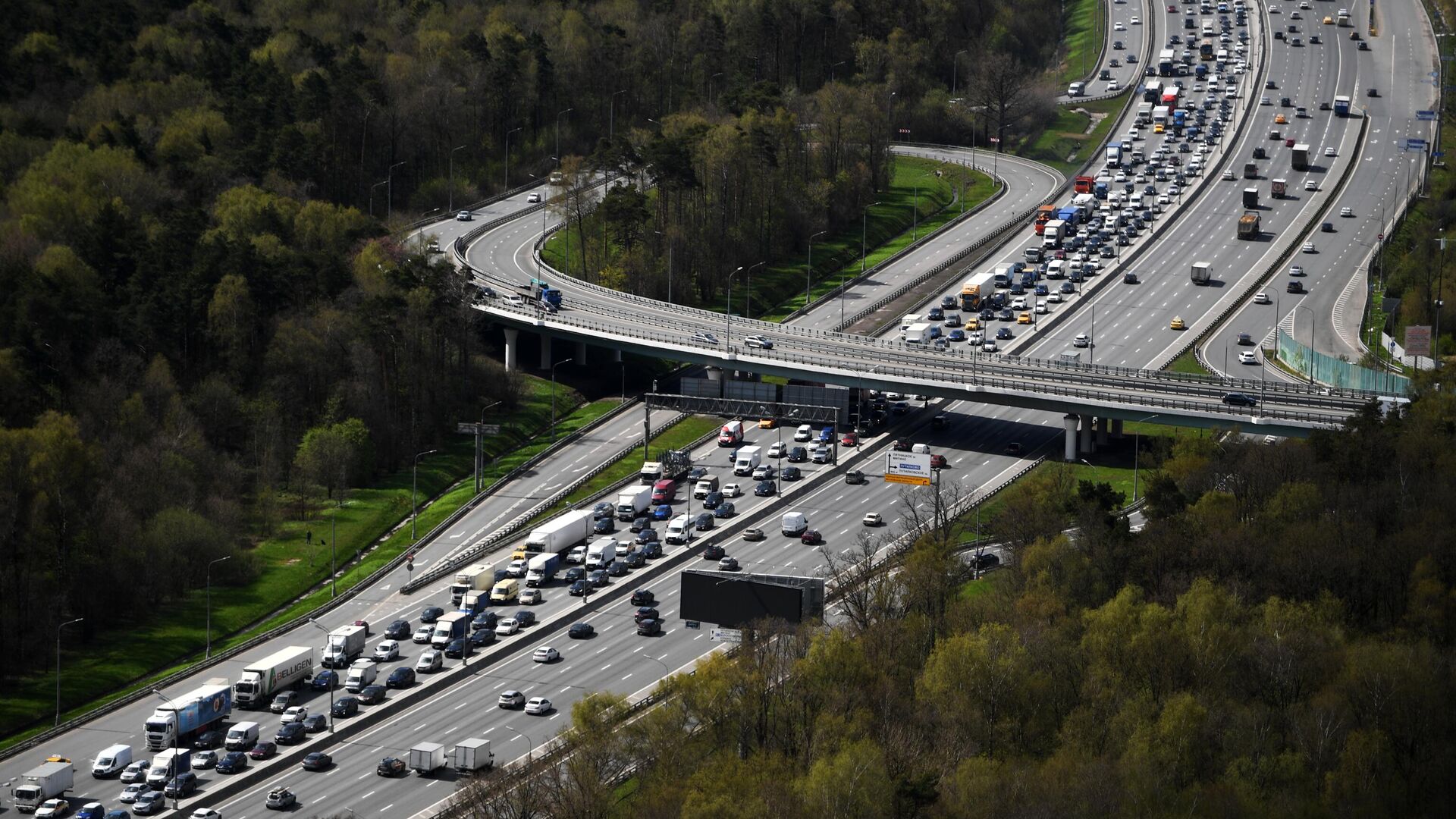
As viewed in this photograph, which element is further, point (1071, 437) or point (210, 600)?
point (1071, 437)

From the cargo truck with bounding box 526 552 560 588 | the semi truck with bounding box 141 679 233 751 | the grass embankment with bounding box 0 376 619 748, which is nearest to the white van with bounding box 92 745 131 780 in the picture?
the semi truck with bounding box 141 679 233 751

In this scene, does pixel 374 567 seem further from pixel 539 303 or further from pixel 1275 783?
pixel 1275 783

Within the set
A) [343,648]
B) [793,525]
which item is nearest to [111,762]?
[343,648]

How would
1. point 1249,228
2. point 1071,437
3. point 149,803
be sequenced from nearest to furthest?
point 149,803 < point 1071,437 < point 1249,228

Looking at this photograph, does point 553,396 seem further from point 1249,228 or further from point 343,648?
point 1249,228

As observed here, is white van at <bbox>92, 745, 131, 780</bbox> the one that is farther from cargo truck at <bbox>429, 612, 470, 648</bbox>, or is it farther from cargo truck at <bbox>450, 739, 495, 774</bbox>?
cargo truck at <bbox>429, 612, 470, 648</bbox>

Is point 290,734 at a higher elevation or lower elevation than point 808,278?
lower

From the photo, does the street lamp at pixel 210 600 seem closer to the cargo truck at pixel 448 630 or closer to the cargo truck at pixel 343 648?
the cargo truck at pixel 343 648
